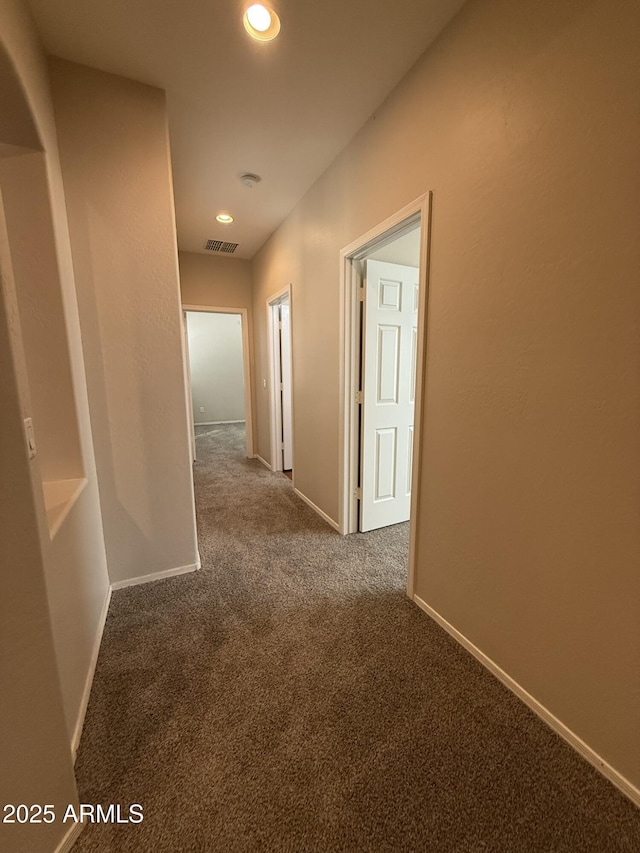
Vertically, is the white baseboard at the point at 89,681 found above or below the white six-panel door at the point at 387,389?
below

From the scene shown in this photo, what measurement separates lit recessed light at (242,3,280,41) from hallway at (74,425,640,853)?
2.74m

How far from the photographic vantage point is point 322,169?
246 centimetres

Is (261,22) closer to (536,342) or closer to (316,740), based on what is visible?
(536,342)

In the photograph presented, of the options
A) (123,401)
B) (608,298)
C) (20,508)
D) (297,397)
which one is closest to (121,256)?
(123,401)

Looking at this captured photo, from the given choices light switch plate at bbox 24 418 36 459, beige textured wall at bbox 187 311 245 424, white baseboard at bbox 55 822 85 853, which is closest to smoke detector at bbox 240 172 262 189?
light switch plate at bbox 24 418 36 459

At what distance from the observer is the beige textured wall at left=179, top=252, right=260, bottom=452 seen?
13.3 feet

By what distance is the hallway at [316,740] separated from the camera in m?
0.97

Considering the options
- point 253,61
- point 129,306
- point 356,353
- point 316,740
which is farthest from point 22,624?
point 253,61

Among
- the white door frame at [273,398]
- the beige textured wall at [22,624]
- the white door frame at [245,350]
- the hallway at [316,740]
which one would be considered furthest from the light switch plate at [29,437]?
the white door frame at [245,350]

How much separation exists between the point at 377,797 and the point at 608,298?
167cm

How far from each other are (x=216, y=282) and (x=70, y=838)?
4.47 m

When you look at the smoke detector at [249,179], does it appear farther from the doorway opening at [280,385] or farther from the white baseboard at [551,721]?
the white baseboard at [551,721]

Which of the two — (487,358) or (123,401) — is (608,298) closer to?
(487,358)

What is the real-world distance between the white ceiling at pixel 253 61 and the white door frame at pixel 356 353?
2.10 feet
